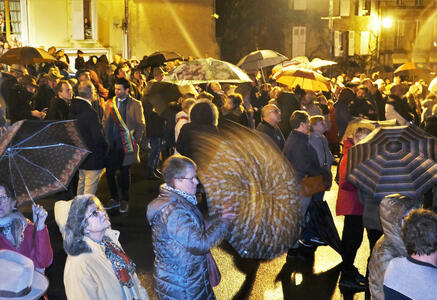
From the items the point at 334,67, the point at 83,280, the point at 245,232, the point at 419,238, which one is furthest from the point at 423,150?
the point at 334,67

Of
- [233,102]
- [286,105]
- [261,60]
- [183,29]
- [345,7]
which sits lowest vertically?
[286,105]

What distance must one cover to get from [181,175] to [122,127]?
5703mm

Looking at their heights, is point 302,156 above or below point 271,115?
below

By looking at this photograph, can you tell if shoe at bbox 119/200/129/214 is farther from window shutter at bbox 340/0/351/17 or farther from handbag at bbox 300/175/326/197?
window shutter at bbox 340/0/351/17

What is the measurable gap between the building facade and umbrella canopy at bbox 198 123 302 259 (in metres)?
25.7

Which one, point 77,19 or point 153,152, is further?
point 77,19

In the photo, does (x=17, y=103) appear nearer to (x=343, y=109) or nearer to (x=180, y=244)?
(x=343, y=109)

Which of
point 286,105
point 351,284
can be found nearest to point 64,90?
point 286,105

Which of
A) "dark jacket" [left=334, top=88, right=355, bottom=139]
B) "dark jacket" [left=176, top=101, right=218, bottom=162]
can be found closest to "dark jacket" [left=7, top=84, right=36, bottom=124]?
"dark jacket" [left=176, top=101, right=218, bottom=162]

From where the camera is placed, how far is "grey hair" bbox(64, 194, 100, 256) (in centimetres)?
421

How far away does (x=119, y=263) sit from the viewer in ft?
14.8

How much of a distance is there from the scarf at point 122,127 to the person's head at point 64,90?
3.09 ft

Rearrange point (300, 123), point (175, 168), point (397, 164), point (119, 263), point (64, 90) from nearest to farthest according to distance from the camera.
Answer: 1. point (119, 263)
2. point (175, 168)
3. point (397, 164)
4. point (300, 123)
5. point (64, 90)

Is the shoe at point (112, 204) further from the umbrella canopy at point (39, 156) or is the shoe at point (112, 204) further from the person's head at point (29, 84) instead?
the umbrella canopy at point (39, 156)
